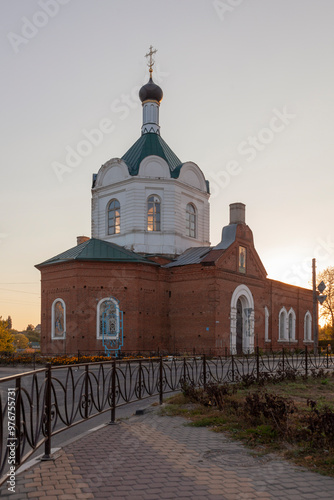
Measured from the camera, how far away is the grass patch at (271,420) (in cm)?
566

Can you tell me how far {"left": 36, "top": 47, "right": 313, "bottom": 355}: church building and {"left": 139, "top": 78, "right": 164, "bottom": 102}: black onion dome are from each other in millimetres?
64

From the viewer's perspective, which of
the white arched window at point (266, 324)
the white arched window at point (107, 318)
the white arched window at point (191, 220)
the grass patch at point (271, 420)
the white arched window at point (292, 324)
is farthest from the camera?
the white arched window at point (292, 324)

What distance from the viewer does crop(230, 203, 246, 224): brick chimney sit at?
93.5 ft

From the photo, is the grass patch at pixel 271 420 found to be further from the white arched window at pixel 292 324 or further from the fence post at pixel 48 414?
the white arched window at pixel 292 324

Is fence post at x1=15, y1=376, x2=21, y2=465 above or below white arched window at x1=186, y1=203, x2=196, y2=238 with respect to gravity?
below

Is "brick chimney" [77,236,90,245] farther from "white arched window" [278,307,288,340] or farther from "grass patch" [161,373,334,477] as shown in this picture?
"grass patch" [161,373,334,477]

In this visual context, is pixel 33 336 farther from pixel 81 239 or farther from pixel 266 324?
pixel 266 324

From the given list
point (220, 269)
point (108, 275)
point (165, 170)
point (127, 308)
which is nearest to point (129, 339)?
point (127, 308)

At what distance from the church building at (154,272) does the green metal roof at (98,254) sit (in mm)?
59

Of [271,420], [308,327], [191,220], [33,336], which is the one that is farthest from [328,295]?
[33,336]

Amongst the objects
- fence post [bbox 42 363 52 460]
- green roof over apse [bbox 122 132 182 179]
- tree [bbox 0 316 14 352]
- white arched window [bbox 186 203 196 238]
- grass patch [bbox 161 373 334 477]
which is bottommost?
tree [bbox 0 316 14 352]

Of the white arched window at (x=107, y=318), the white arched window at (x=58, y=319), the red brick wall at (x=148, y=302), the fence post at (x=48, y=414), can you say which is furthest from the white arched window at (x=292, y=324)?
the fence post at (x=48, y=414)

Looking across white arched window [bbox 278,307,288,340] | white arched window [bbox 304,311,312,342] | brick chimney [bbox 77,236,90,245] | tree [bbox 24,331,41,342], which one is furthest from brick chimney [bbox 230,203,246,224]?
tree [bbox 24,331,41,342]

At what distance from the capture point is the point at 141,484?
463 centimetres
